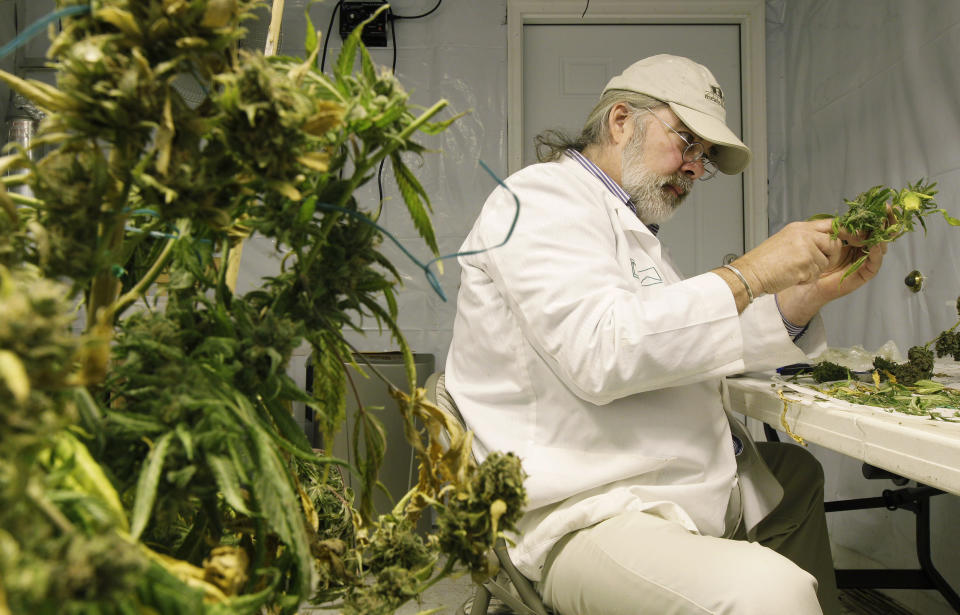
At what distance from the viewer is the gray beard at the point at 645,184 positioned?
1531 millimetres

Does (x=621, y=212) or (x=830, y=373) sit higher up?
(x=621, y=212)

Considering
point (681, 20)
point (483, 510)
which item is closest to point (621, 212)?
point (483, 510)

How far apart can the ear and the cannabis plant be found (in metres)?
1.27

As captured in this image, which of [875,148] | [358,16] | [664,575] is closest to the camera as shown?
[664,575]

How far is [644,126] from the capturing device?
155 centimetres

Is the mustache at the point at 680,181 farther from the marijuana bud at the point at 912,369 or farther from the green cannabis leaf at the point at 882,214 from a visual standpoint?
the marijuana bud at the point at 912,369

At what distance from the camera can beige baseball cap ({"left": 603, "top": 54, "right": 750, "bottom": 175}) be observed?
59.2 inches

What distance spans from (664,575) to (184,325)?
742 millimetres

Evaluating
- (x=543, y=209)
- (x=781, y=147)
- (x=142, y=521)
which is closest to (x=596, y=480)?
(x=543, y=209)

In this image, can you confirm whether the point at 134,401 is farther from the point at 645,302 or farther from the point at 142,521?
the point at 645,302

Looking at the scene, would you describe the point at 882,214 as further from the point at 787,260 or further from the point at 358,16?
the point at 358,16

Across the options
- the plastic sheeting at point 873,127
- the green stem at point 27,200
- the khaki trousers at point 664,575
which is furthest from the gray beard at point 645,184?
the green stem at point 27,200

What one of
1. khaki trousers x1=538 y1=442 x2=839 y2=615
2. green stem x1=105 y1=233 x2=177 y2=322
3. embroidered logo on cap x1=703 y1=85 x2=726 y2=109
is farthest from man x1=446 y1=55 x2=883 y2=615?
green stem x1=105 y1=233 x2=177 y2=322

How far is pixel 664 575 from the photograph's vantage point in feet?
2.96
